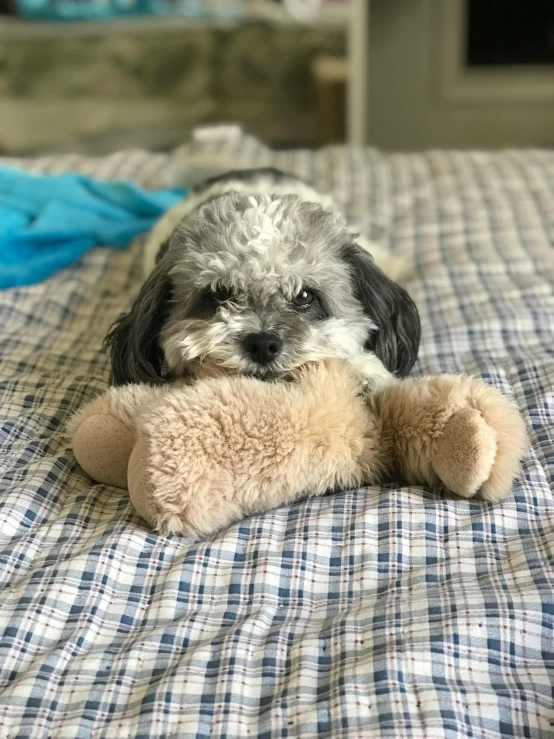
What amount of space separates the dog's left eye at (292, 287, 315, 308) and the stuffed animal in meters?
0.18

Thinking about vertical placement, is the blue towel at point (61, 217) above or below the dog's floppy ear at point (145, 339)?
below

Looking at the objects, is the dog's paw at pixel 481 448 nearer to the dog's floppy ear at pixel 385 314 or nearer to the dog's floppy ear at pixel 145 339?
the dog's floppy ear at pixel 385 314

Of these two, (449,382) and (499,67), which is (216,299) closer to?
(449,382)

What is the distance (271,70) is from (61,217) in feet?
8.83

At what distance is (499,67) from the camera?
16.7 ft

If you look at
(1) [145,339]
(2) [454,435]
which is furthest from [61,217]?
(2) [454,435]

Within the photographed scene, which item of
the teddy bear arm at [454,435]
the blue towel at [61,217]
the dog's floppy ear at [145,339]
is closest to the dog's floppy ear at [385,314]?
the teddy bear arm at [454,435]

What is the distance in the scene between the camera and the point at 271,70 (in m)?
4.53

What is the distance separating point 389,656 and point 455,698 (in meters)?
0.08

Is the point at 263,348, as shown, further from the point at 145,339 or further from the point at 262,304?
the point at 145,339

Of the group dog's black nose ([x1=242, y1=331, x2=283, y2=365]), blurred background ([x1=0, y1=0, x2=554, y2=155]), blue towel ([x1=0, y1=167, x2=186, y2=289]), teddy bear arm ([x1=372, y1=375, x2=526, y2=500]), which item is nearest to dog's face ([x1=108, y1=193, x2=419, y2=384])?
dog's black nose ([x1=242, y1=331, x2=283, y2=365])

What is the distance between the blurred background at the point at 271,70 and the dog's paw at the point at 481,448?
3.69 meters

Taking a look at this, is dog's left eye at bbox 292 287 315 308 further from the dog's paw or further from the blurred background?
the blurred background

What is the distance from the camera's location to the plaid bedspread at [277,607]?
84 cm
